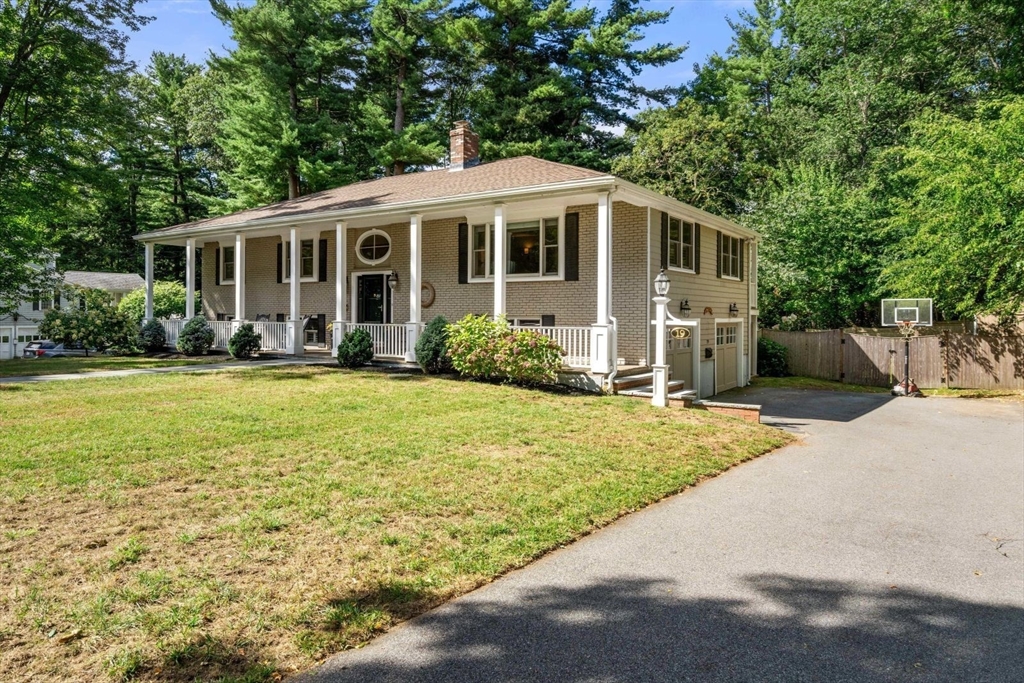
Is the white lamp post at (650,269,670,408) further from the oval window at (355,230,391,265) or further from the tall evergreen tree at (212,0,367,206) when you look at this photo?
the tall evergreen tree at (212,0,367,206)

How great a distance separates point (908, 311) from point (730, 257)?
4.59m

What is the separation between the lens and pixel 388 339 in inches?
549

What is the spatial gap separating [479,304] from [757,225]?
43.6ft

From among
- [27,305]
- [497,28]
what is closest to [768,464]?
[497,28]

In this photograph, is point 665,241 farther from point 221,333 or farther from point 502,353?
point 221,333

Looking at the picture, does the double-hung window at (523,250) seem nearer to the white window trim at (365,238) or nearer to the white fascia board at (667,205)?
the white fascia board at (667,205)

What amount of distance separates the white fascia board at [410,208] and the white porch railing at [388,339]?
248 cm

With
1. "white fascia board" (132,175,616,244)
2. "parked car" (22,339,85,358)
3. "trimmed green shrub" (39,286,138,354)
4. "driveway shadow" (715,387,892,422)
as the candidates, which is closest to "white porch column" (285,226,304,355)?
"white fascia board" (132,175,616,244)

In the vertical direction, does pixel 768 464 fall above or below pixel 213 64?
below

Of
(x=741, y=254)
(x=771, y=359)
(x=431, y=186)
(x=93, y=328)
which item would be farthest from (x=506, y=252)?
(x=93, y=328)

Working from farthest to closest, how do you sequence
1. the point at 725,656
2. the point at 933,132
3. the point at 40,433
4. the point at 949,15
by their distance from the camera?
1. the point at 949,15
2. the point at 933,132
3. the point at 40,433
4. the point at 725,656

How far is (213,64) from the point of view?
1153 inches

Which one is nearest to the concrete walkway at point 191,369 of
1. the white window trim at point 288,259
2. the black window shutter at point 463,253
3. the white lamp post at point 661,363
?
the white window trim at point 288,259

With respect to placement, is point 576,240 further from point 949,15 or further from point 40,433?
point 949,15
